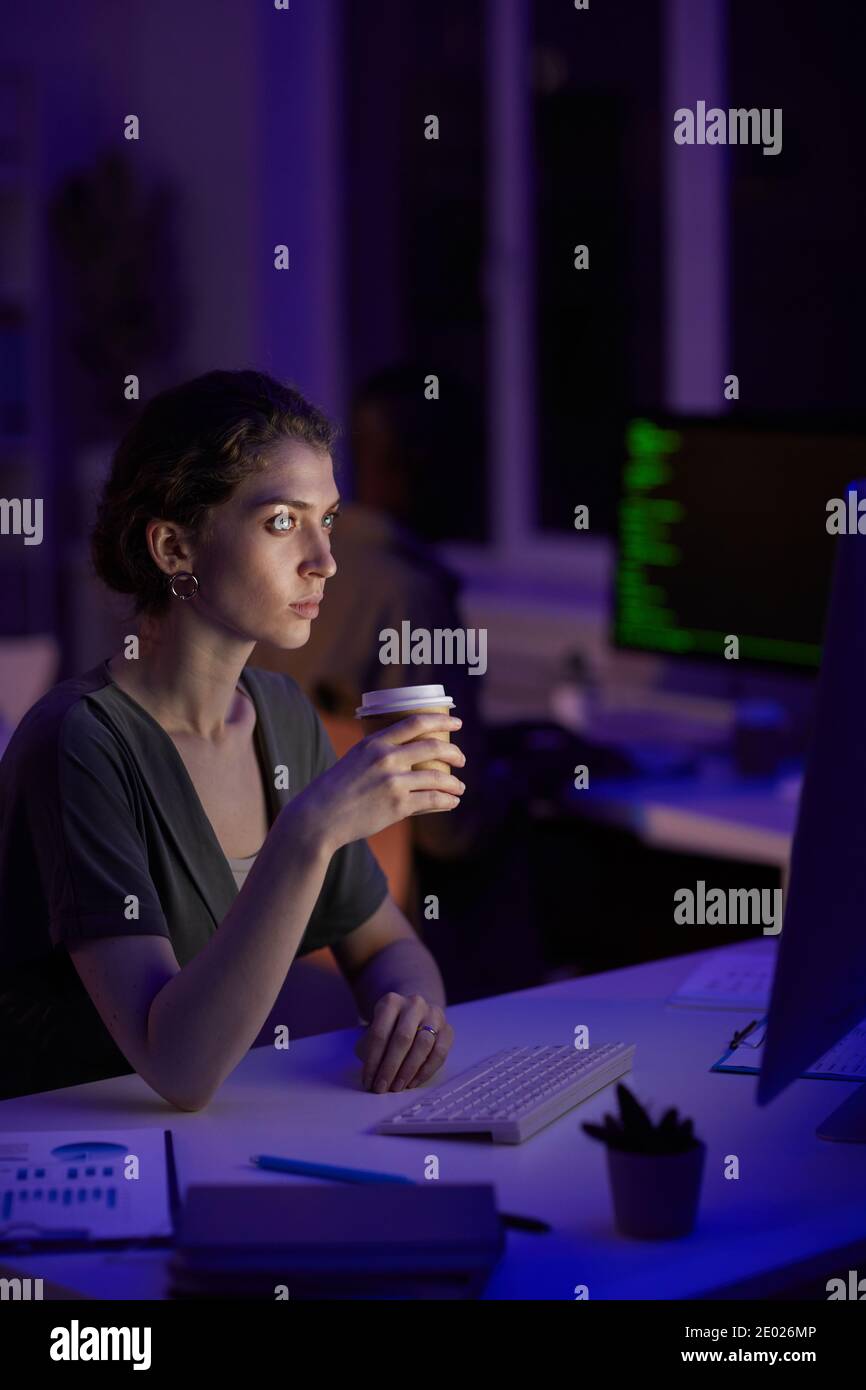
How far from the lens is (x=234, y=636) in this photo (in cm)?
177

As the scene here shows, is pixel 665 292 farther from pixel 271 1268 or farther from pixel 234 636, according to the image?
pixel 271 1268

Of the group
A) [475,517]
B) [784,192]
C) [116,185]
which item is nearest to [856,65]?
[784,192]

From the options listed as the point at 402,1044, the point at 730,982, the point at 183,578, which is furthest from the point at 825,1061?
the point at 183,578

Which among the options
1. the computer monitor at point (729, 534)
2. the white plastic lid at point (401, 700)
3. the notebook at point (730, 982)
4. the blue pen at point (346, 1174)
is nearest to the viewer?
the blue pen at point (346, 1174)

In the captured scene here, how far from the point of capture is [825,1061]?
65.6 inches

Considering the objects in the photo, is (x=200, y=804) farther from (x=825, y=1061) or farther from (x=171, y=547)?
(x=825, y=1061)

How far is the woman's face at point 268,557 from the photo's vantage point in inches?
68.4

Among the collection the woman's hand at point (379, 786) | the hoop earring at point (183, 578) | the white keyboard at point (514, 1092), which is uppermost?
the hoop earring at point (183, 578)

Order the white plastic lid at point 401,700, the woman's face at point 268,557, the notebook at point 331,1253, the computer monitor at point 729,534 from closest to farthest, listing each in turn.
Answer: the notebook at point 331,1253 → the white plastic lid at point 401,700 → the woman's face at point 268,557 → the computer monitor at point 729,534

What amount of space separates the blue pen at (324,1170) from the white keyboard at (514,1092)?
0.11 metres

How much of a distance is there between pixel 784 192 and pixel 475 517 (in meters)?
1.42

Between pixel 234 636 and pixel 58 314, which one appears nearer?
pixel 234 636

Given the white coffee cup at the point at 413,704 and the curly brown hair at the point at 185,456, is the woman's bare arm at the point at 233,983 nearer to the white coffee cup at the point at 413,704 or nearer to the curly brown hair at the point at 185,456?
the white coffee cup at the point at 413,704

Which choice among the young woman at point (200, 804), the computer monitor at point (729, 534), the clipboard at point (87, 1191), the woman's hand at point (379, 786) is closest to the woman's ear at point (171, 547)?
the young woman at point (200, 804)
